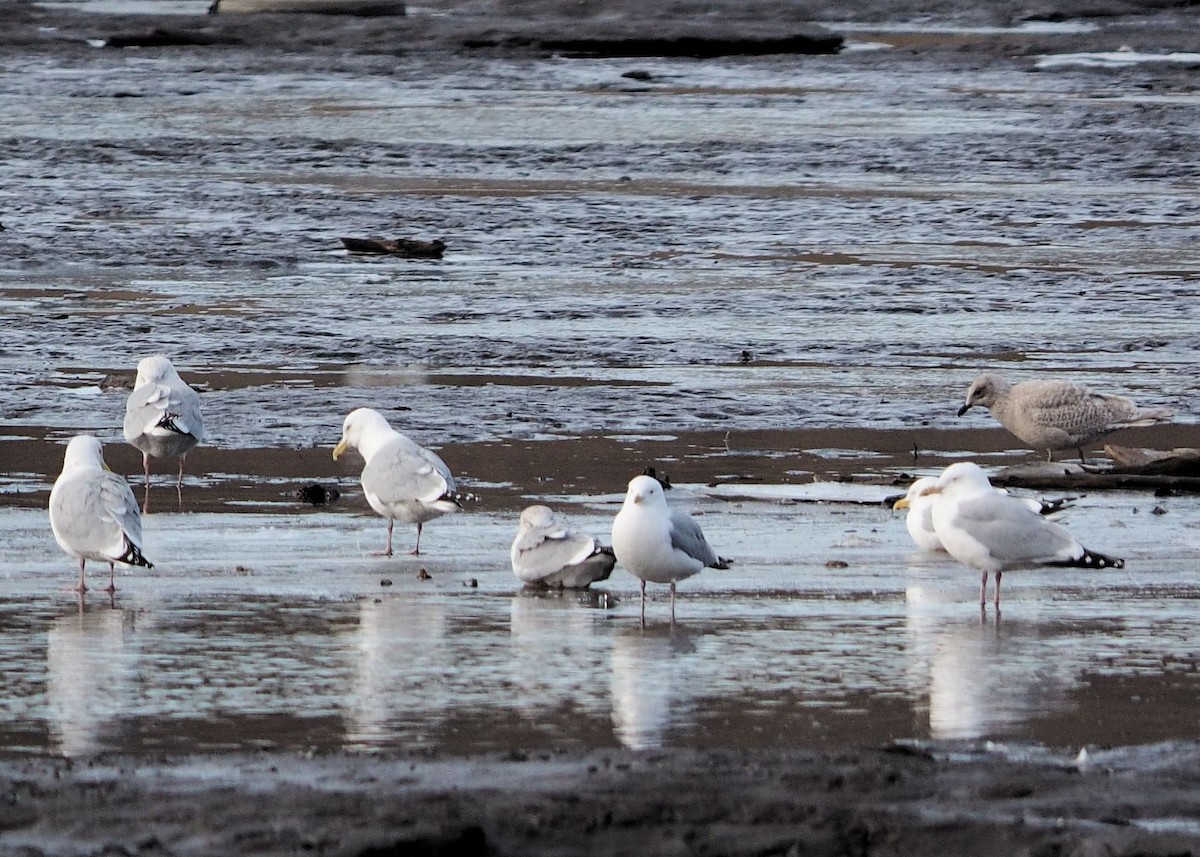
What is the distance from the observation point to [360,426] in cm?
1041

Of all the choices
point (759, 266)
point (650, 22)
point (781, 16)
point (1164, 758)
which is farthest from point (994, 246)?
point (781, 16)

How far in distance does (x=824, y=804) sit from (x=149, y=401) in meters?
6.17

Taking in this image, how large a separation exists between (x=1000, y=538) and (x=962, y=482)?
0.42 metres

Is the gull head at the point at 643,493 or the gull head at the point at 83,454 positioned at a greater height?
the gull head at the point at 83,454

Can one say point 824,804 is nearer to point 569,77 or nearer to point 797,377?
point 797,377

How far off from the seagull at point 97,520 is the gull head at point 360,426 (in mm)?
1650

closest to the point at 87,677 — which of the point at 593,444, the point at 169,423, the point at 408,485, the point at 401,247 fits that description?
the point at 408,485

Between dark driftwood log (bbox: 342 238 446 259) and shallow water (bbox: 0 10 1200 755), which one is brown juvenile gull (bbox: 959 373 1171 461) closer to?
shallow water (bbox: 0 10 1200 755)

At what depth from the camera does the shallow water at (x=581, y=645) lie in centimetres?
636

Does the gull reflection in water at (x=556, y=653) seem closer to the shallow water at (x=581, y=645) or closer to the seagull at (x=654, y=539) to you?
the shallow water at (x=581, y=645)

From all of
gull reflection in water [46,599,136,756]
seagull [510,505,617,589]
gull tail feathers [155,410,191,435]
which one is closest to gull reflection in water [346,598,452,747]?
seagull [510,505,617,589]

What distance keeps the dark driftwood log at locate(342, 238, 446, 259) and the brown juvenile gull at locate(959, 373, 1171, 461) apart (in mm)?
6781

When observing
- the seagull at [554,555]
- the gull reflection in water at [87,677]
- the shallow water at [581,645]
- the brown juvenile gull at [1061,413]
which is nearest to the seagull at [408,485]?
the shallow water at [581,645]

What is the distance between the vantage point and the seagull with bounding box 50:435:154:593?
8273 mm
